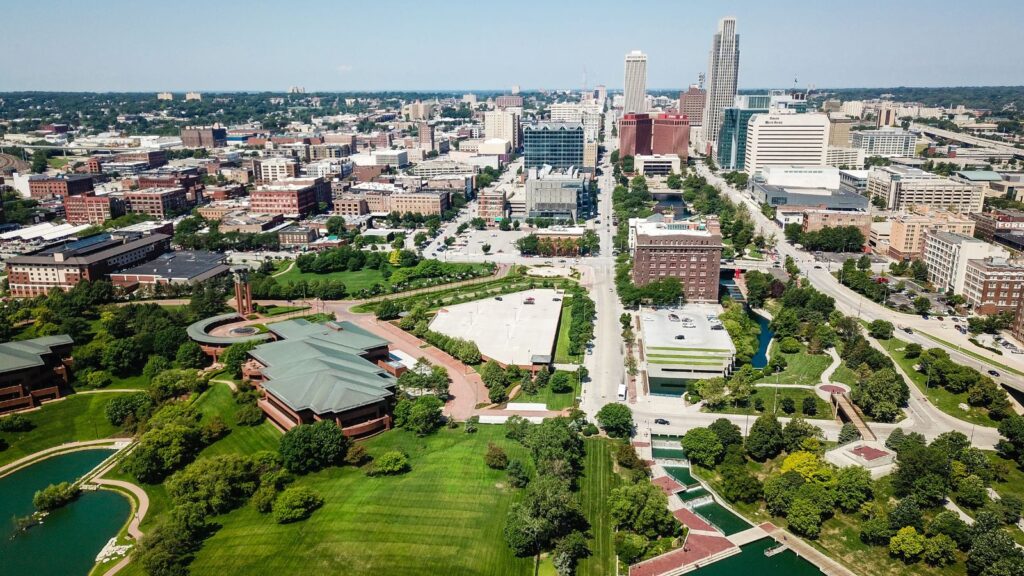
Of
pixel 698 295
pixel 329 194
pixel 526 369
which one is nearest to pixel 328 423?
pixel 526 369

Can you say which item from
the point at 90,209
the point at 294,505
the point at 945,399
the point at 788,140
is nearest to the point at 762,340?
the point at 945,399

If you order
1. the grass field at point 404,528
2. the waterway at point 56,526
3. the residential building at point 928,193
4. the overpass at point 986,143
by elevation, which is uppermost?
the overpass at point 986,143

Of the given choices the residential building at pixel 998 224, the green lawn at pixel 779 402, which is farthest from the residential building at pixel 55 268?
the residential building at pixel 998 224

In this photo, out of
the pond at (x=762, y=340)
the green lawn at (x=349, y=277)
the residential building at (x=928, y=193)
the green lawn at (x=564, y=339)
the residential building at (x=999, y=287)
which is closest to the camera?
the green lawn at (x=564, y=339)

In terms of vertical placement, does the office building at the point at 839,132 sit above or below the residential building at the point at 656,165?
above

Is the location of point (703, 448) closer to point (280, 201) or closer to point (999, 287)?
point (999, 287)

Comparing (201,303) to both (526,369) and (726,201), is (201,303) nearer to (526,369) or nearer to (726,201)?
(526,369)

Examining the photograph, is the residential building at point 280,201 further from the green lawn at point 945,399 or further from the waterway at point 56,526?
the green lawn at point 945,399

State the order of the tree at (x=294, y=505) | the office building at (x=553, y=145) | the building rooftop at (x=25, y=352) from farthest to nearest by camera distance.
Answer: the office building at (x=553, y=145), the building rooftop at (x=25, y=352), the tree at (x=294, y=505)
